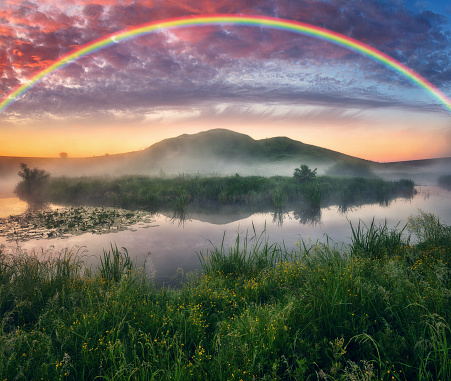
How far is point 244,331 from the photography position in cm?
386

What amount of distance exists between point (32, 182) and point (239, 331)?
29954 mm

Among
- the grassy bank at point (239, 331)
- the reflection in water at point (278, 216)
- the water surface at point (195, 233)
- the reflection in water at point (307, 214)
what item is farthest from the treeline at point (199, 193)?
the grassy bank at point (239, 331)

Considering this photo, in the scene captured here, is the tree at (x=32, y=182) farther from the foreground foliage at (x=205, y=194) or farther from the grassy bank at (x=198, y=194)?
the foreground foliage at (x=205, y=194)

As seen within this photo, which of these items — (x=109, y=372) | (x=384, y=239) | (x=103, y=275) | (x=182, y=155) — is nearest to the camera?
(x=109, y=372)

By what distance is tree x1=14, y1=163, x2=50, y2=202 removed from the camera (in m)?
25.7

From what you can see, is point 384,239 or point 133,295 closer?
point 133,295

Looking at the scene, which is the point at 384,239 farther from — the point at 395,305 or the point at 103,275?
the point at 103,275

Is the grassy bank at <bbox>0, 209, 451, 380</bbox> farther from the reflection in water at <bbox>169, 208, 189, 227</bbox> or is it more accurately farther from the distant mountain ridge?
the distant mountain ridge

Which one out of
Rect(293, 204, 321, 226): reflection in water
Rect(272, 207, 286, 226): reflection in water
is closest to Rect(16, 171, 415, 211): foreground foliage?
Rect(293, 204, 321, 226): reflection in water

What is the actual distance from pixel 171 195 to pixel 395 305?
18.3 m

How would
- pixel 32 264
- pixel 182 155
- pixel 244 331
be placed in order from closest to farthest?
pixel 244 331 → pixel 32 264 → pixel 182 155

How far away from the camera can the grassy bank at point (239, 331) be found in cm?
313

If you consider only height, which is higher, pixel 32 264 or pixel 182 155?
pixel 182 155

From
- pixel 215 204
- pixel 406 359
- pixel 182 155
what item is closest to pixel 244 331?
pixel 406 359
